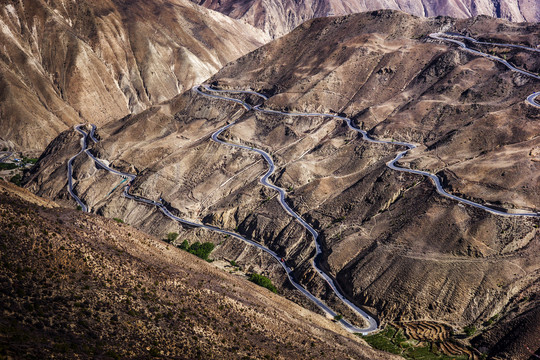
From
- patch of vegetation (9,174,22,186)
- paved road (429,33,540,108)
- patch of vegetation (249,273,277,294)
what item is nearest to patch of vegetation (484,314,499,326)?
patch of vegetation (249,273,277,294)

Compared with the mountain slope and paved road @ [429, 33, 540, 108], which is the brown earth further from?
the mountain slope

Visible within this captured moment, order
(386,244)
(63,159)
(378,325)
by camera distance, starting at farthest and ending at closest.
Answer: (63,159) < (386,244) < (378,325)

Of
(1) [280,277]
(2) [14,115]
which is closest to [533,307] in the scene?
(1) [280,277]

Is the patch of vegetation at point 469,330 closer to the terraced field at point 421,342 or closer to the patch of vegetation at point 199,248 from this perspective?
the terraced field at point 421,342

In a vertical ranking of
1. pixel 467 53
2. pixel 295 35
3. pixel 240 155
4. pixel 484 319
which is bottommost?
pixel 484 319

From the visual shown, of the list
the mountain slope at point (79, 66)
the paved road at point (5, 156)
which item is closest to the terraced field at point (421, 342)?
the paved road at point (5, 156)

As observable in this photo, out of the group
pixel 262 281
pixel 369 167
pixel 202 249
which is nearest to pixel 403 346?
pixel 262 281

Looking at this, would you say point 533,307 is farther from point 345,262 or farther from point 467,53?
point 467,53
